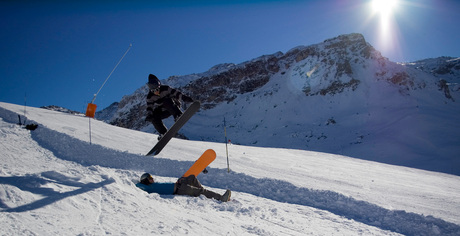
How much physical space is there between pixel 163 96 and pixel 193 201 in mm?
3504

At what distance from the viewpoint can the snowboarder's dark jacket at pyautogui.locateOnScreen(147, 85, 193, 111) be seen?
7.11 metres

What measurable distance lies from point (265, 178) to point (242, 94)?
41.5 meters

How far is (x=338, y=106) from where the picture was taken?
34.7 meters

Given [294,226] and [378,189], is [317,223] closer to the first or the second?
[294,226]

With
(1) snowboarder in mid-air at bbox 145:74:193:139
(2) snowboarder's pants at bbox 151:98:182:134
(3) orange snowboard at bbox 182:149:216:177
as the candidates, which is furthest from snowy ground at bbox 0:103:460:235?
(1) snowboarder in mid-air at bbox 145:74:193:139

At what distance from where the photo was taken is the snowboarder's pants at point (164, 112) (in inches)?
287

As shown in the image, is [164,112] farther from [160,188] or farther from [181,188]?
[181,188]

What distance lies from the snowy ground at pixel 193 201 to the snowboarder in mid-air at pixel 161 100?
74.6 inches

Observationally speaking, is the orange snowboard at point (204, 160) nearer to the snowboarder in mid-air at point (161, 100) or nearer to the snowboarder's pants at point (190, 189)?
the snowboarder's pants at point (190, 189)

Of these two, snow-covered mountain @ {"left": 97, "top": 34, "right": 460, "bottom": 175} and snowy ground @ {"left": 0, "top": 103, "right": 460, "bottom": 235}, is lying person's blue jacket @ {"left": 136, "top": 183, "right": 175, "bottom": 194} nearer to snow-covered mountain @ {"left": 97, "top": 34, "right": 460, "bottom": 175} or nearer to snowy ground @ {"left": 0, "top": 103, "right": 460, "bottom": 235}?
snowy ground @ {"left": 0, "top": 103, "right": 460, "bottom": 235}

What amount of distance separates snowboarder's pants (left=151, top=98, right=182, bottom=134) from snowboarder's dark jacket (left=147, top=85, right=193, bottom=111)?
10cm

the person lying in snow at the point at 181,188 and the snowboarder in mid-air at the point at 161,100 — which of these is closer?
the person lying in snow at the point at 181,188

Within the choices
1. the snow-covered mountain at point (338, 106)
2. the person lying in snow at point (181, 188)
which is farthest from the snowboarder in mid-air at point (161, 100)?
the snow-covered mountain at point (338, 106)

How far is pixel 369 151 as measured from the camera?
930 inches
